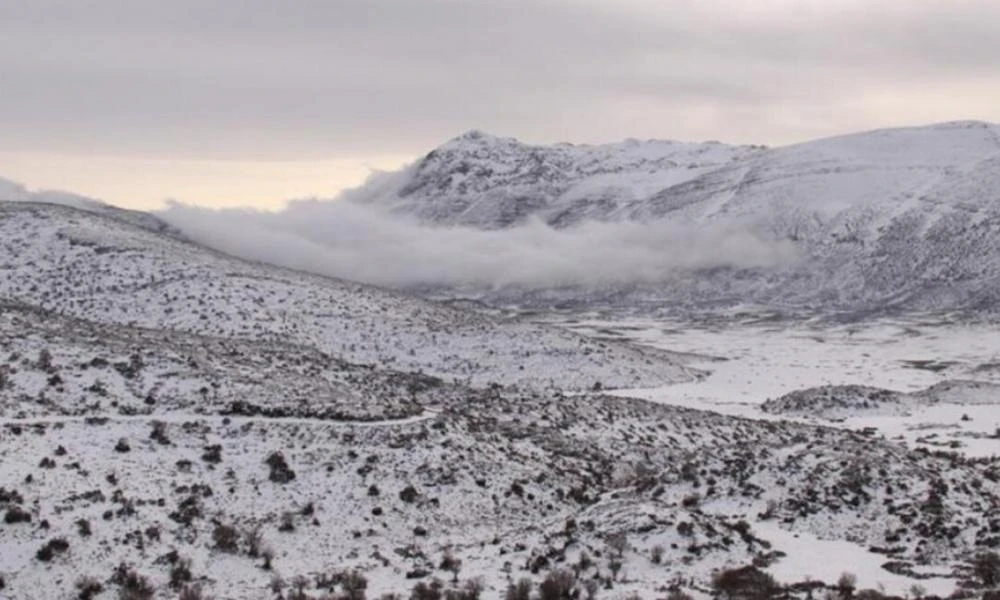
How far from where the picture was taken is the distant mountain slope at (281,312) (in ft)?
240

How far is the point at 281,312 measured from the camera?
256 ft

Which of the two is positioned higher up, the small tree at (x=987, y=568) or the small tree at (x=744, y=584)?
the small tree at (x=987, y=568)

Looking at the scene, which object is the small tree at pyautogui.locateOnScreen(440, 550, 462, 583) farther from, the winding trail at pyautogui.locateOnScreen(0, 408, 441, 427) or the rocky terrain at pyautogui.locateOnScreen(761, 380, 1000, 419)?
the rocky terrain at pyautogui.locateOnScreen(761, 380, 1000, 419)

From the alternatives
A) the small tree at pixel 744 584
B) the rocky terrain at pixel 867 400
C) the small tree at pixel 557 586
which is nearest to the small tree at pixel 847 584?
the small tree at pixel 744 584

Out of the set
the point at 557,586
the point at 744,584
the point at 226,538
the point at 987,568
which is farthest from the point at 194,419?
the point at 987,568

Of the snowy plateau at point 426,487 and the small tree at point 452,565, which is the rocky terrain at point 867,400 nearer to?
the snowy plateau at point 426,487

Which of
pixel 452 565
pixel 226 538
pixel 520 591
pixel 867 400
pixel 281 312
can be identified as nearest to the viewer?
pixel 520 591

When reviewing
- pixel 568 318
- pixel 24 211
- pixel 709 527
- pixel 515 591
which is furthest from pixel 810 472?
pixel 568 318

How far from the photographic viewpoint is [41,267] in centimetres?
8275

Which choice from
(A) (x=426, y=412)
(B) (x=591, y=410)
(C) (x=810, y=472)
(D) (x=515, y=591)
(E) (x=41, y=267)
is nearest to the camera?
(D) (x=515, y=591)

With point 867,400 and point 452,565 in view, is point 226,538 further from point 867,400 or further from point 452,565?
point 867,400

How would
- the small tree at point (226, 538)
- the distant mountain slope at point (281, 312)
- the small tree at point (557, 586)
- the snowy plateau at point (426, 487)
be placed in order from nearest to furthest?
1. the small tree at point (557, 586)
2. the snowy plateau at point (426, 487)
3. the small tree at point (226, 538)
4. the distant mountain slope at point (281, 312)

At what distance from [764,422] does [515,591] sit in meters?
36.6

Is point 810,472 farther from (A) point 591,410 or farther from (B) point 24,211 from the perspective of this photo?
(B) point 24,211
